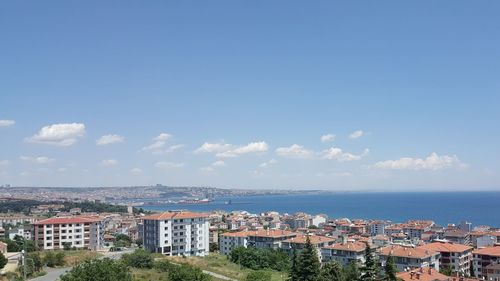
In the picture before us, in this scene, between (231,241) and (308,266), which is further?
(231,241)

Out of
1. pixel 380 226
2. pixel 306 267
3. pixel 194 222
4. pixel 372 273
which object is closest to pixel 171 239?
pixel 194 222

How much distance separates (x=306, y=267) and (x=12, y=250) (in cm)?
3532

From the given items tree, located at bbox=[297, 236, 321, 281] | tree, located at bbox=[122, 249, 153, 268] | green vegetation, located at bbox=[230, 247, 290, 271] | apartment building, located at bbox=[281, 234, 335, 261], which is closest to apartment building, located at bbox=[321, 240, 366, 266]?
apartment building, located at bbox=[281, 234, 335, 261]

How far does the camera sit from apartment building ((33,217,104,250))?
61.4 meters

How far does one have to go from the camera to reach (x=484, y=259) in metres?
48.9

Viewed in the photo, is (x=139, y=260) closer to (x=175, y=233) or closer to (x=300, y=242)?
(x=175, y=233)

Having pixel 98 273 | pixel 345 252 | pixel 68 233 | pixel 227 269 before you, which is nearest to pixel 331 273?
pixel 98 273

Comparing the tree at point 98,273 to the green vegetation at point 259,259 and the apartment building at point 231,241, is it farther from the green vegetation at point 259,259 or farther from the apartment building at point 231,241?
the apartment building at point 231,241

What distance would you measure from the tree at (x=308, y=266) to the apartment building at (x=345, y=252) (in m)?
21.9

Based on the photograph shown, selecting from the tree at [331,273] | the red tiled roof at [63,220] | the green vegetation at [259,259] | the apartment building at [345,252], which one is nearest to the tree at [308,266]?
the tree at [331,273]

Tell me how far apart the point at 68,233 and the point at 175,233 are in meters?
15.4

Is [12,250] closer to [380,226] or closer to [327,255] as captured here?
[327,255]

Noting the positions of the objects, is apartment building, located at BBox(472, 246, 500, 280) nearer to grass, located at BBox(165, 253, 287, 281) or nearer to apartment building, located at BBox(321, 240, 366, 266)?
apartment building, located at BBox(321, 240, 366, 266)

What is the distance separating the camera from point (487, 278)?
147 ft
